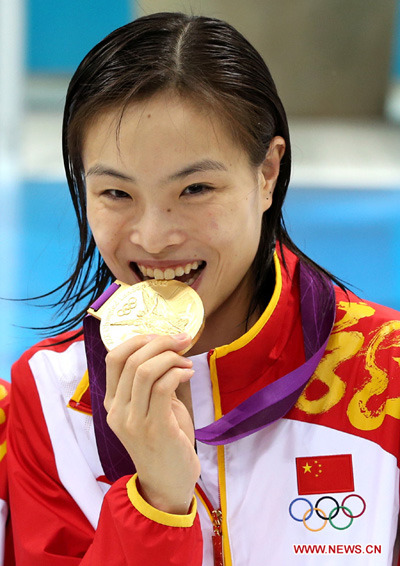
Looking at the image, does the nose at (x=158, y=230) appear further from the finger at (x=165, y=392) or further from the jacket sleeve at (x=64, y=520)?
the jacket sleeve at (x=64, y=520)

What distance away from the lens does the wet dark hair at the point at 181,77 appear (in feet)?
6.98

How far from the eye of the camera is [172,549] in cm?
201

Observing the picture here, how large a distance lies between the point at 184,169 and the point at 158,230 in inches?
5.5

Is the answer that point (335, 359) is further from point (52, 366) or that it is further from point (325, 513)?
point (52, 366)

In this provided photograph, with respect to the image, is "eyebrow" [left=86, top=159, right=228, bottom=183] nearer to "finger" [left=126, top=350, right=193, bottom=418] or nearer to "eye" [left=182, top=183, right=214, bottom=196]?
"eye" [left=182, top=183, right=214, bottom=196]

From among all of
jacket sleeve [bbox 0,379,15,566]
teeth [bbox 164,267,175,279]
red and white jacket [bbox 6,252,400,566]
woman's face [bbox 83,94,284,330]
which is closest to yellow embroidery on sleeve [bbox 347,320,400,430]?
red and white jacket [bbox 6,252,400,566]

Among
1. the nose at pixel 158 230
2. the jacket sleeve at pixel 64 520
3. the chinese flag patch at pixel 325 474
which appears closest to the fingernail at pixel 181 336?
the nose at pixel 158 230

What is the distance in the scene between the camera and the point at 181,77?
213 cm

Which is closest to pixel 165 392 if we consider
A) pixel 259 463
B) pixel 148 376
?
pixel 148 376

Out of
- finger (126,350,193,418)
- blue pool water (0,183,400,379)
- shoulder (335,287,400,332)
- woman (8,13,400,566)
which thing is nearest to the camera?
finger (126,350,193,418)

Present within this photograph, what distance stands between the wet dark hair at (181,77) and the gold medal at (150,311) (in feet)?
1.10

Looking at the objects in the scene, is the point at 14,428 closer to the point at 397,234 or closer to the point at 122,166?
the point at 122,166

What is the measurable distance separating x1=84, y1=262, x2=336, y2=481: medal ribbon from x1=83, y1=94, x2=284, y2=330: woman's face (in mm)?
174

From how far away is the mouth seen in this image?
222cm
